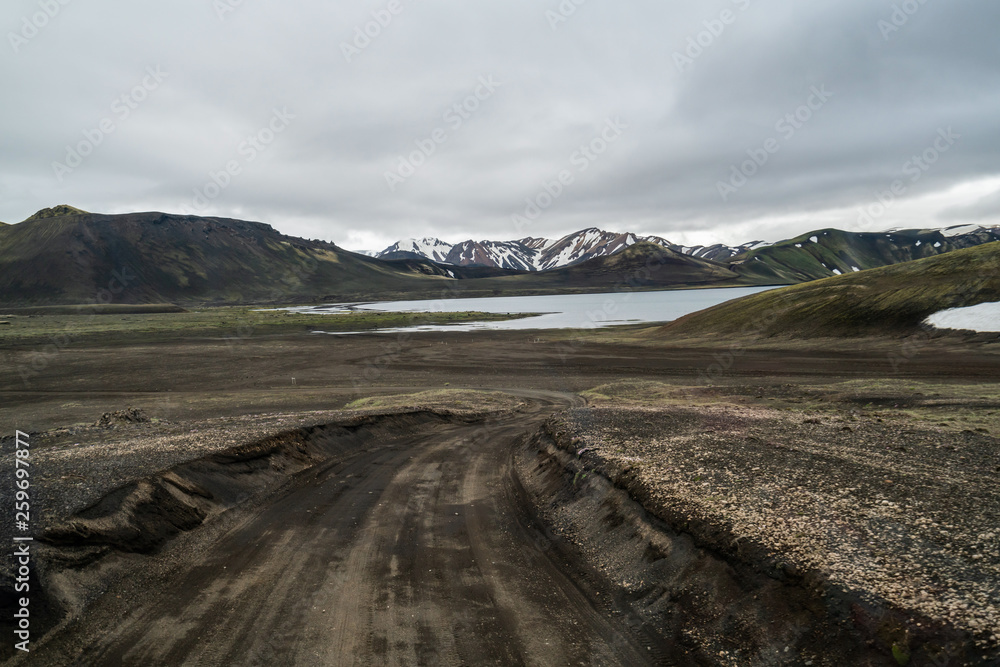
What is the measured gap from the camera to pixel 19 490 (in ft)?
31.8

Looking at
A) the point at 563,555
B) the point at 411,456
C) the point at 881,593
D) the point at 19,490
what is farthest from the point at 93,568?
the point at 881,593

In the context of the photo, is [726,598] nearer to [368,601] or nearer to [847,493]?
[847,493]

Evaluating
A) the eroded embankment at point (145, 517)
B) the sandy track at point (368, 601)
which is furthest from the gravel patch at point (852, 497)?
the eroded embankment at point (145, 517)

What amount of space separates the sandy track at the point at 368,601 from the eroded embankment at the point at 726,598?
71 cm

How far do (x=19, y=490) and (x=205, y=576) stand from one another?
4.58 metres

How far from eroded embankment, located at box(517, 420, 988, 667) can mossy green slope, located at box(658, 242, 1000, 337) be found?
52702 millimetres

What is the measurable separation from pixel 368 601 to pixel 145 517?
543cm

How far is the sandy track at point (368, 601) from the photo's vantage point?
6.62m

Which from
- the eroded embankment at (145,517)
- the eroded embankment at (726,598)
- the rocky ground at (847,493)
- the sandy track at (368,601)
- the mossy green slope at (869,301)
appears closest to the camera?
the eroded embankment at (726,598)

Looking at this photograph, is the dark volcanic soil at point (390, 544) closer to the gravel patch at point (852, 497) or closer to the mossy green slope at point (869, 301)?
the gravel patch at point (852, 497)

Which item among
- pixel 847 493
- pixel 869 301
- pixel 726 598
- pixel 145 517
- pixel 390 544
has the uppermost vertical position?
pixel 869 301

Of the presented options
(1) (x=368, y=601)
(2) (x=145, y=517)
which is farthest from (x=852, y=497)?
(2) (x=145, y=517)

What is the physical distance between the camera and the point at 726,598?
7.00 metres

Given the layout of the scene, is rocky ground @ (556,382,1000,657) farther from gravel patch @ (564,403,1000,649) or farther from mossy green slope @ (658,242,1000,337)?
mossy green slope @ (658,242,1000,337)
